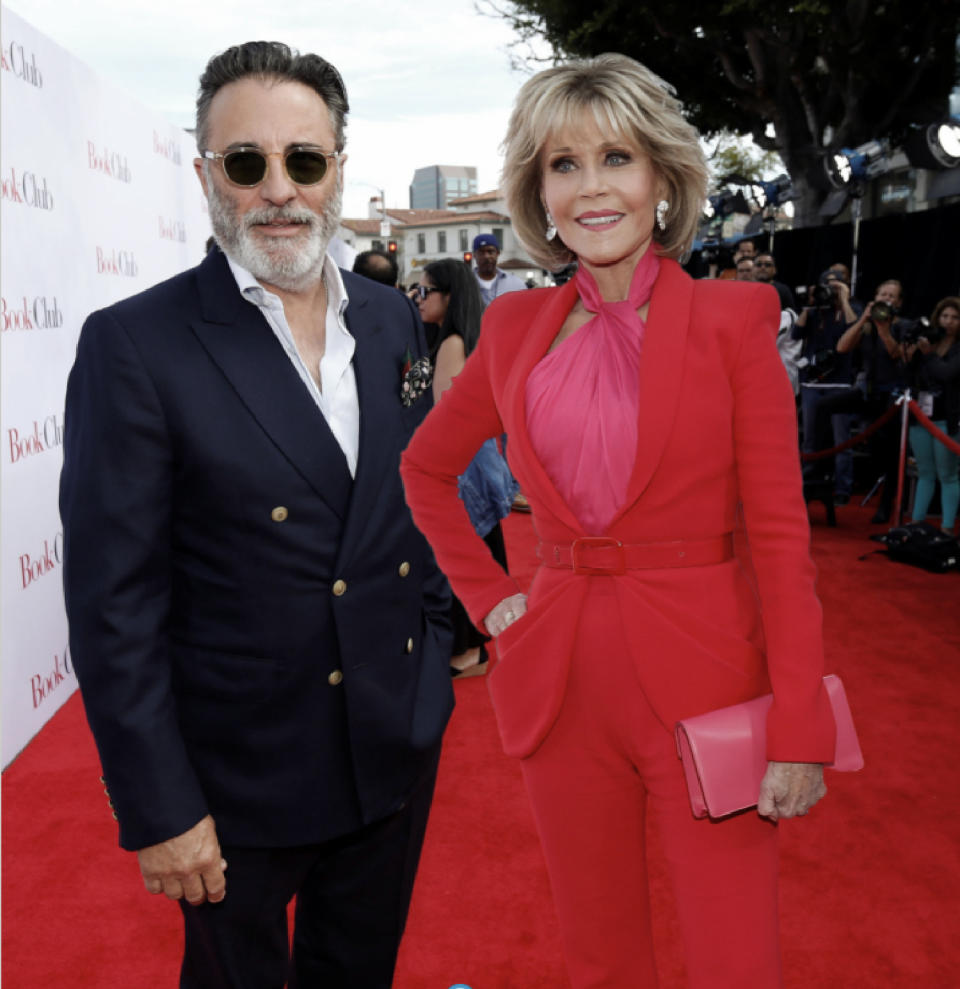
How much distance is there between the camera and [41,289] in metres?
4.46

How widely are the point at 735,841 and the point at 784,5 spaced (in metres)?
15.9

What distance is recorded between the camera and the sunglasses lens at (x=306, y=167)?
180 centimetres

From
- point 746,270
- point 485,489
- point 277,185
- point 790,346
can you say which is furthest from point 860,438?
point 277,185

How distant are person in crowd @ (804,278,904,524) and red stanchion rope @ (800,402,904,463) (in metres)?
0.18

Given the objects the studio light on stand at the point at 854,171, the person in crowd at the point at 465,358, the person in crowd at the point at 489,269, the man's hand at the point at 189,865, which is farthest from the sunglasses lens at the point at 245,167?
the studio light on stand at the point at 854,171

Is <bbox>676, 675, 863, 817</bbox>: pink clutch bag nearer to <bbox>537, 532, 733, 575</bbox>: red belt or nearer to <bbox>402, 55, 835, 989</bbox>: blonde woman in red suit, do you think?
<bbox>402, 55, 835, 989</bbox>: blonde woman in red suit

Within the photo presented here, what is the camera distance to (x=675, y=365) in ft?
Answer: 5.53

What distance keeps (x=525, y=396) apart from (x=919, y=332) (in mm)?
6957

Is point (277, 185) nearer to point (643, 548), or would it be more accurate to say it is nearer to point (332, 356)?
point (332, 356)

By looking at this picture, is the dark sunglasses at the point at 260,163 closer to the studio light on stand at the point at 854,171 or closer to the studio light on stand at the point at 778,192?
the studio light on stand at the point at 854,171

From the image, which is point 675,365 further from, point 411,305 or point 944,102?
point 944,102

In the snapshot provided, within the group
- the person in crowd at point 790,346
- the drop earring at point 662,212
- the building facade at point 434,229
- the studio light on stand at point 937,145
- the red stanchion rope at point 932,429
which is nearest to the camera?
the drop earring at point 662,212

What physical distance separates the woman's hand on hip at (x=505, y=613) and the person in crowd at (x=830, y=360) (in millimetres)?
8005

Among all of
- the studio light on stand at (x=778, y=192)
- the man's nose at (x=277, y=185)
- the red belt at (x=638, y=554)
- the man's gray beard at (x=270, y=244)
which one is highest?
the studio light on stand at (x=778, y=192)
